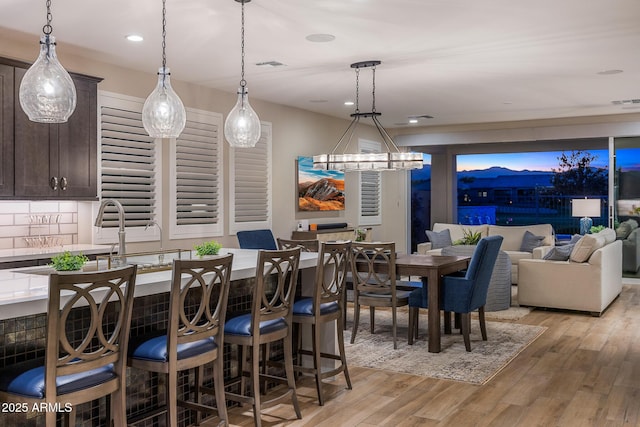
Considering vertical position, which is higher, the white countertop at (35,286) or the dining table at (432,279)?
the white countertop at (35,286)

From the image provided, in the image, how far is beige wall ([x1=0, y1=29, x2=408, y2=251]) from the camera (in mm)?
5766

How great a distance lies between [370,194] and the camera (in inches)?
429

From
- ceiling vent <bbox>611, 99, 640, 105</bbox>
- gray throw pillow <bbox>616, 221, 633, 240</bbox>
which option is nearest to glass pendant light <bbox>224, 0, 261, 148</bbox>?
ceiling vent <bbox>611, 99, 640, 105</bbox>

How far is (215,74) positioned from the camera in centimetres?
653

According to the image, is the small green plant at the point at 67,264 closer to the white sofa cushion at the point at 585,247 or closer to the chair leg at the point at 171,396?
the chair leg at the point at 171,396

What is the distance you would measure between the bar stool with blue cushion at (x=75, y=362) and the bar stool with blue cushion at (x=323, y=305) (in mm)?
1515

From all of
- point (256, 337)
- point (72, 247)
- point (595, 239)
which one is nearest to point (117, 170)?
point (72, 247)

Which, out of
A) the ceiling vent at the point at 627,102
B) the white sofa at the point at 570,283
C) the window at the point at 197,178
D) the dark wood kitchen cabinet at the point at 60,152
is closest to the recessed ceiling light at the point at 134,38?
the dark wood kitchen cabinet at the point at 60,152

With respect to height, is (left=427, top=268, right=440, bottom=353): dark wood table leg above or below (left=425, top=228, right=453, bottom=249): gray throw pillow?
below

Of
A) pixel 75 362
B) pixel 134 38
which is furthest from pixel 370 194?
pixel 75 362

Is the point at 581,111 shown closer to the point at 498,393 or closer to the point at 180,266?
the point at 498,393

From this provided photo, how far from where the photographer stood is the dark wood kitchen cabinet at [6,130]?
189 inches

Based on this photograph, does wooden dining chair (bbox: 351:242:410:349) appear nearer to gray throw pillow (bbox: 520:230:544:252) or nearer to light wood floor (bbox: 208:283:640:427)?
light wood floor (bbox: 208:283:640:427)

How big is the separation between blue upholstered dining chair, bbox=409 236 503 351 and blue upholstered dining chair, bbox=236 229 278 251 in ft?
7.62
